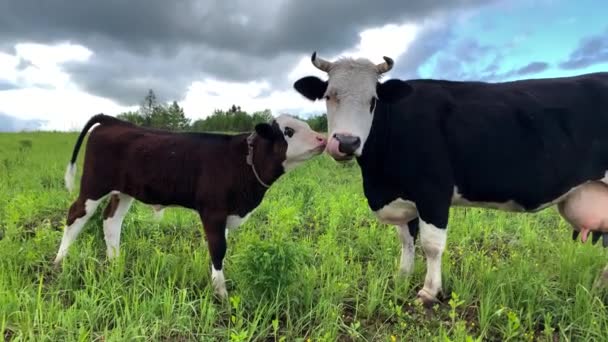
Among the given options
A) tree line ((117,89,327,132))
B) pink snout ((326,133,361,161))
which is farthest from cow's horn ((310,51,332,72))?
tree line ((117,89,327,132))

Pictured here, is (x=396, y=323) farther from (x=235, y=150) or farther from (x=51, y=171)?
(x=51, y=171)

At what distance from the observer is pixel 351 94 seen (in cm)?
449

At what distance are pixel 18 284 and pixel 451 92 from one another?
4613mm

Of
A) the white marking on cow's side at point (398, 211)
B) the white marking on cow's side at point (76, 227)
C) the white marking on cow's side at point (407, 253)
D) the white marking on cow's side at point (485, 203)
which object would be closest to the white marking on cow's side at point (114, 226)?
the white marking on cow's side at point (76, 227)

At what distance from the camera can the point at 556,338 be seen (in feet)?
14.4

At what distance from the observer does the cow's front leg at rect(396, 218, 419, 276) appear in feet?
17.5


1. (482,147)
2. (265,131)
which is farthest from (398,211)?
(265,131)

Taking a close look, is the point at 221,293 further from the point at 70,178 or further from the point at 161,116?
the point at 161,116

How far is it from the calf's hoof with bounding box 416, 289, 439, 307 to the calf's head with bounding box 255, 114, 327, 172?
168cm

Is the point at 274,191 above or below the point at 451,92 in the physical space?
below

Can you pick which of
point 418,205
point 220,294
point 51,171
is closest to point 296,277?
point 220,294

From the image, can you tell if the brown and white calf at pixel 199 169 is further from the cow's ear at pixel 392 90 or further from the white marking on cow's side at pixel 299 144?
the cow's ear at pixel 392 90

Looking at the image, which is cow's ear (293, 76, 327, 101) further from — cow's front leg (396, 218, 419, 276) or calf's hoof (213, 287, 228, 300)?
calf's hoof (213, 287, 228, 300)

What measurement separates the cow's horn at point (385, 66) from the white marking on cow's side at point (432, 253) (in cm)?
145
